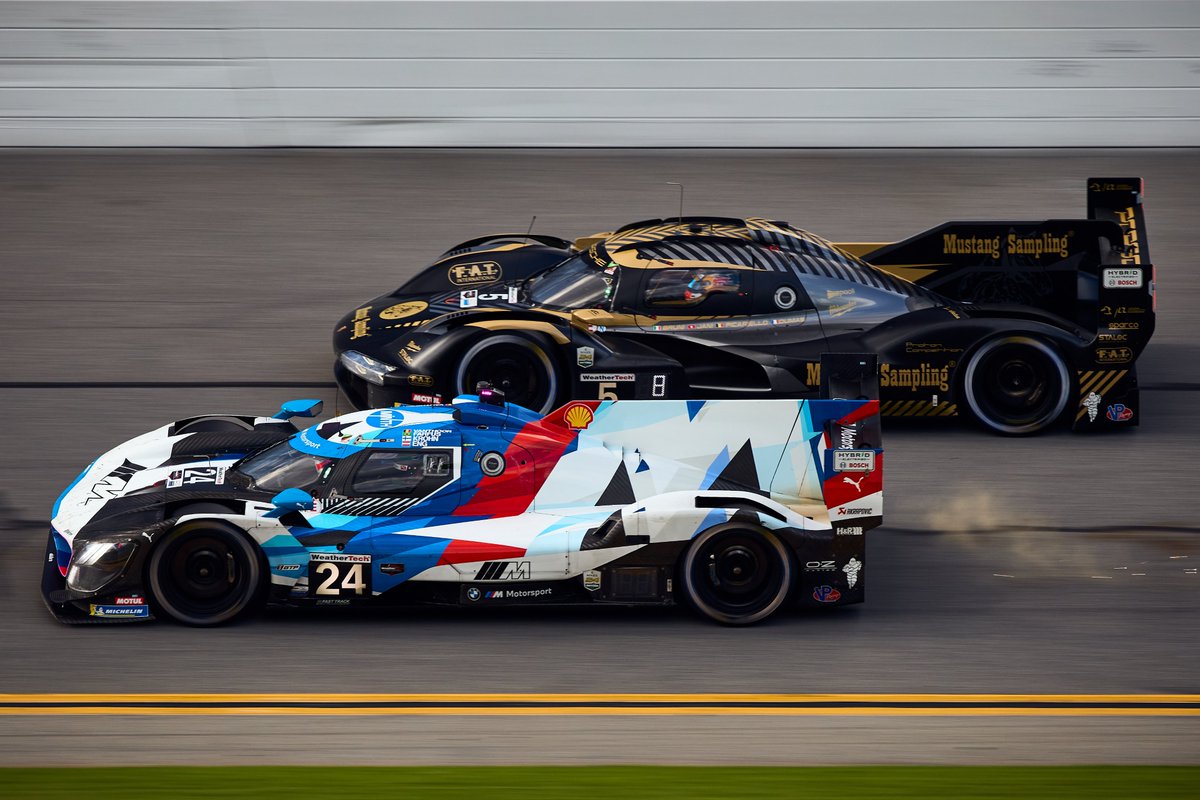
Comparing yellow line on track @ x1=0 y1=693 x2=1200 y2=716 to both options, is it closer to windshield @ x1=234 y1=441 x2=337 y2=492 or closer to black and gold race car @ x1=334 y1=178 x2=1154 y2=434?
windshield @ x1=234 y1=441 x2=337 y2=492

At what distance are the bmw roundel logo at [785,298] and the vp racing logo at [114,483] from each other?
4931 mm

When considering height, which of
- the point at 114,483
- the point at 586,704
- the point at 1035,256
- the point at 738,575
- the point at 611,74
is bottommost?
the point at 586,704

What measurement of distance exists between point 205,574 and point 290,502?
63 centimetres

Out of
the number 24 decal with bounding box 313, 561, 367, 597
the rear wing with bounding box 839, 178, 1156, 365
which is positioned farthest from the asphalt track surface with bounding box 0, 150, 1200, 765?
the rear wing with bounding box 839, 178, 1156, 365

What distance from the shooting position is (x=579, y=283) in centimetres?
1177

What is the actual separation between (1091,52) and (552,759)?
15.3 meters

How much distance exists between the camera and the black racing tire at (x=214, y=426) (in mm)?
9820

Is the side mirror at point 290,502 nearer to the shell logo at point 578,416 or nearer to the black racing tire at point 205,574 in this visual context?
the black racing tire at point 205,574

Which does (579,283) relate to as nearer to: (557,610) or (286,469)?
(557,610)

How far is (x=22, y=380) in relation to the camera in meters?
12.7

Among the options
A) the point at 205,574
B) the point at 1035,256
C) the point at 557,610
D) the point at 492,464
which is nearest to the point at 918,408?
the point at 1035,256

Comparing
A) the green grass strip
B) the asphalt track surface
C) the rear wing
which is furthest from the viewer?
the rear wing

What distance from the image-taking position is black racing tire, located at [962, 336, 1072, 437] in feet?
38.1

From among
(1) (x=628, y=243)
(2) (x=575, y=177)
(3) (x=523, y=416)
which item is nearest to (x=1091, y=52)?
(2) (x=575, y=177)
